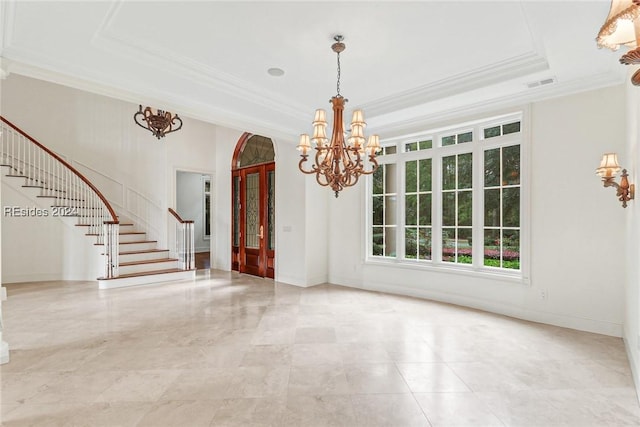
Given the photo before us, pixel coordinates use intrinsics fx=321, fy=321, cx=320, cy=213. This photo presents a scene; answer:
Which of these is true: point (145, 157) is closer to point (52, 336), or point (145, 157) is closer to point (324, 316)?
point (52, 336)

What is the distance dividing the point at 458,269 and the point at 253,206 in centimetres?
463

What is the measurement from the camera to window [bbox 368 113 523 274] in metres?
4.68

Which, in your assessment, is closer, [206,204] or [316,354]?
[316,354]

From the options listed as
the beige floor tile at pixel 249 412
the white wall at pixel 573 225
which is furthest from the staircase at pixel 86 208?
the white wall at pixel 573 225

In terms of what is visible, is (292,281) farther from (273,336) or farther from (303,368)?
(303,368)

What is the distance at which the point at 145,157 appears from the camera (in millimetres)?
8406

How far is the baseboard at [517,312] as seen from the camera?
148 inches

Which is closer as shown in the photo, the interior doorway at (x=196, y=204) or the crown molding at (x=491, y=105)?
the crown molding at (x=491, y=105)

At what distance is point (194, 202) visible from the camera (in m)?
12.1

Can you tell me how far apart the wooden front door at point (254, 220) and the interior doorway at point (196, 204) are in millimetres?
4437

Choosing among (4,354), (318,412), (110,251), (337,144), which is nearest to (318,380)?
(318,412)

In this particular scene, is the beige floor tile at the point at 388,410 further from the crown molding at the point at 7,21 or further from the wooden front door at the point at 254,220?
the wooden front door at the point at 254,220

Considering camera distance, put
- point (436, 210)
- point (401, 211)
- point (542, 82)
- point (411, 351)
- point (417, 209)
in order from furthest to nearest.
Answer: point (401, 211) → point (417, 209) → point (436, 210) → point (542, 82) → point (411, 351)

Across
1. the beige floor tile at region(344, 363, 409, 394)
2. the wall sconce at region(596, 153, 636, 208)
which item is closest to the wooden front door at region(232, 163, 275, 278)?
the beige floor tile at region(344, 363, 409, 394)
